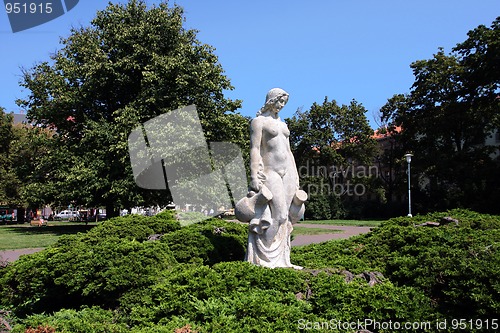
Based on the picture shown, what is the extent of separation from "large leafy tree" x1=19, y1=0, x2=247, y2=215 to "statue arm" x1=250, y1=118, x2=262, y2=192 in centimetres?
1445

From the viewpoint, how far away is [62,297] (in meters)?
6.64

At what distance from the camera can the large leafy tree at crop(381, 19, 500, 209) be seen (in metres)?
28.2

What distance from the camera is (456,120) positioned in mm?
32062

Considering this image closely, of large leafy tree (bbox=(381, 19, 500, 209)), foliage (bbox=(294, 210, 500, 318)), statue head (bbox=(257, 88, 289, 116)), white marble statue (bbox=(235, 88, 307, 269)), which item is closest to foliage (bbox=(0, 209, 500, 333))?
foliage (bbox=(294, 210, 500, 318))

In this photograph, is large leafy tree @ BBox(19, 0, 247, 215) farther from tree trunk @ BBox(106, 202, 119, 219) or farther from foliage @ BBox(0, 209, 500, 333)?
foliage @ BBox(0, 209, 500, 333)

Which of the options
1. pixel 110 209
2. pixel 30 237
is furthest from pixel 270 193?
pixel 110 209

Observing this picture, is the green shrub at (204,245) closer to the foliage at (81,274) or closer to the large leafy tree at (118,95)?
the foliage at (81,274)

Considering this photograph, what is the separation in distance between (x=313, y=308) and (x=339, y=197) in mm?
42081

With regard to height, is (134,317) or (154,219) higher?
(154,219)

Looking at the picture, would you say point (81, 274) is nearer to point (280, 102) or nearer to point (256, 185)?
point (256, 185)

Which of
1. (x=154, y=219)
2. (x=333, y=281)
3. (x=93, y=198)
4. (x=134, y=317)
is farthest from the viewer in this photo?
(x=93, y=198)

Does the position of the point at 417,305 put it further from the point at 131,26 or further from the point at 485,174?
the point at 485,174

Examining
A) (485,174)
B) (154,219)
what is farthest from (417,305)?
(485,174)

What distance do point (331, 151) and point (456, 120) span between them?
49.2 ft
